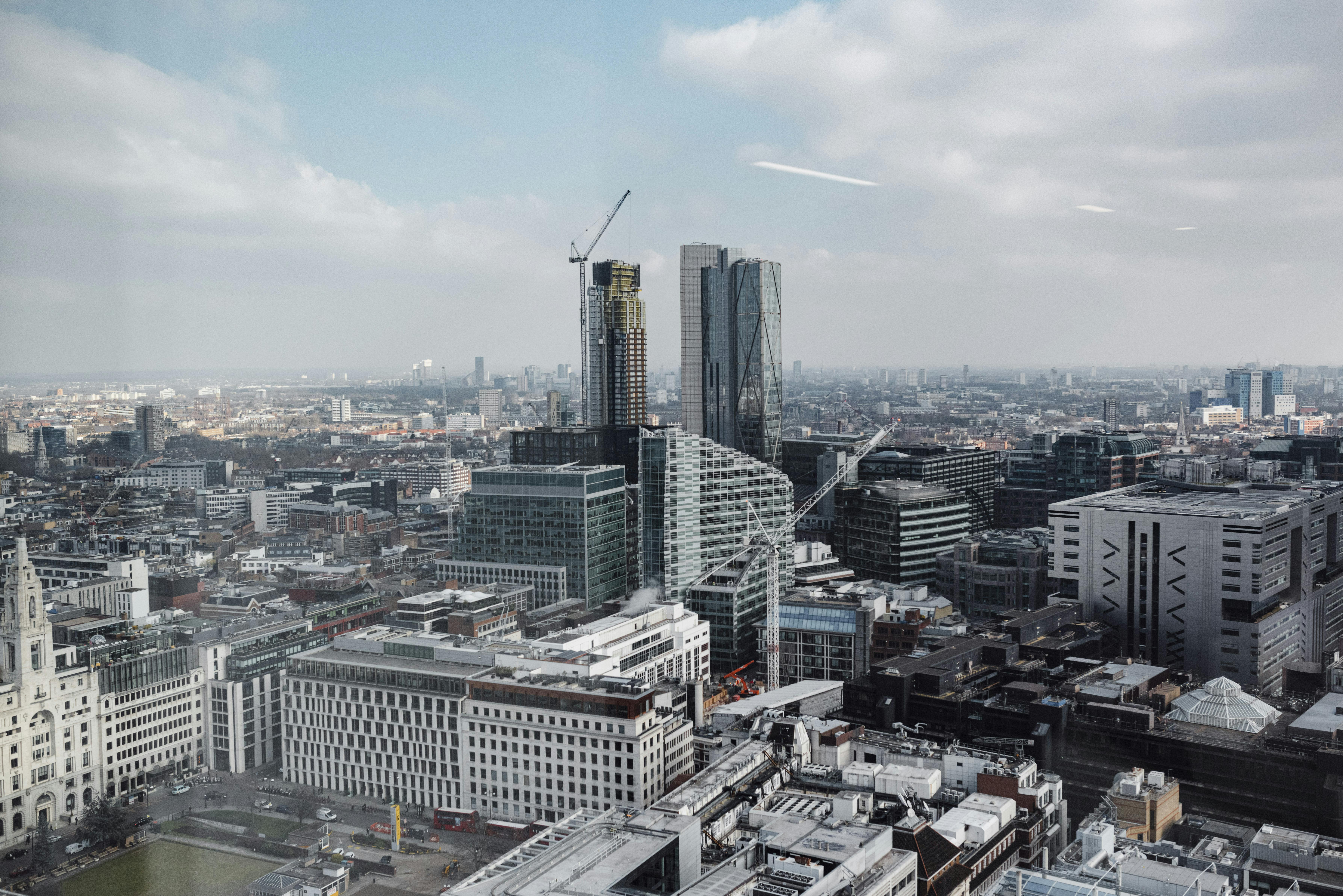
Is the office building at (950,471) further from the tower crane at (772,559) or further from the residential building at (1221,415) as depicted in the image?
the residential building at (1221,415)

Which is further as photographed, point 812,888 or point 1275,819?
point 1275,819

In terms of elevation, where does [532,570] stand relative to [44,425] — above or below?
below

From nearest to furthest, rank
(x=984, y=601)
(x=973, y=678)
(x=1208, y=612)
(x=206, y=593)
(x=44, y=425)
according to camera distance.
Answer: (x=44, y=425) → (x=973, y=678) → (x=1208, y=612) → (x=206, y=593) → (x=984, y=601)

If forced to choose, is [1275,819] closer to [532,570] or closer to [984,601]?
[984,601]

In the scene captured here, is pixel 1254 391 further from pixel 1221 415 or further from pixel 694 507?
pixel 694 507

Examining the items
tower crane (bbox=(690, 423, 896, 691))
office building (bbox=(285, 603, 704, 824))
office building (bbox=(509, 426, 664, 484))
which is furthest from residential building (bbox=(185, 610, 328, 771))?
office building (bbox=(509, 426, 664, 484))

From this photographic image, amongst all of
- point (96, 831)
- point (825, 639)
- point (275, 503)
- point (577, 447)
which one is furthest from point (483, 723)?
point (275, 503)

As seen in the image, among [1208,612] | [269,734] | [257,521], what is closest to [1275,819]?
[1208,612]
